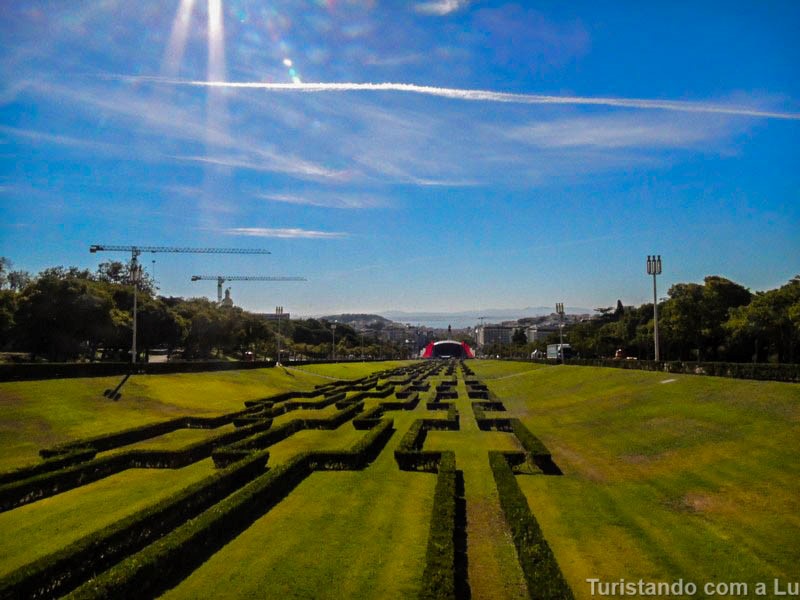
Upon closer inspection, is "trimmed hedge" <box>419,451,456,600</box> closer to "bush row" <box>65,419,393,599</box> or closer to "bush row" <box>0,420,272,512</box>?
"bush row" <box>65,419,393,599</box>

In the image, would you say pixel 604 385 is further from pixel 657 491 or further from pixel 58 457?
pixel 58 457

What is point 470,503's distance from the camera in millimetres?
18797

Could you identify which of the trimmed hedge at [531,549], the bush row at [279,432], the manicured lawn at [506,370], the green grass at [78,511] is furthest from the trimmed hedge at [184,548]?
the manicured lawn at [506,370]

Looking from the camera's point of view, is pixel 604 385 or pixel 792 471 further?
pixel 604 385

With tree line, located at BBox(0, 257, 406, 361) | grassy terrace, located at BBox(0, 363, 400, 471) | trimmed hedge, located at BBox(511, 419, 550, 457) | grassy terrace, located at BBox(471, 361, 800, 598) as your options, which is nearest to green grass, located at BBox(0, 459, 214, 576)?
grassy terrace, located at BBox(0, 363, 400, 471)

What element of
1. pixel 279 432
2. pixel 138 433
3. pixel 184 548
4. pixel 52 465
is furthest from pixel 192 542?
pixel 138 433

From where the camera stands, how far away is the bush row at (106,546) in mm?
11258

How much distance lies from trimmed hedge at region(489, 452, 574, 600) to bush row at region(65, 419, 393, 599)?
698cm

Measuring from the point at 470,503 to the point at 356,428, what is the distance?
1765cm

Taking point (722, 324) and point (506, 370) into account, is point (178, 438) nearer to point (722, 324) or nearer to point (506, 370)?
point (722, 324)

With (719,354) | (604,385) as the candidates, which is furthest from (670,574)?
(719,354)

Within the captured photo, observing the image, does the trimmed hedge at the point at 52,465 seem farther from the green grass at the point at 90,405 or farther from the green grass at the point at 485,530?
the green grass at the point at 485,530

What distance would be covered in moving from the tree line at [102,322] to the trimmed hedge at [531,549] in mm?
61512

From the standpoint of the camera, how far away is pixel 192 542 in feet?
44.7
